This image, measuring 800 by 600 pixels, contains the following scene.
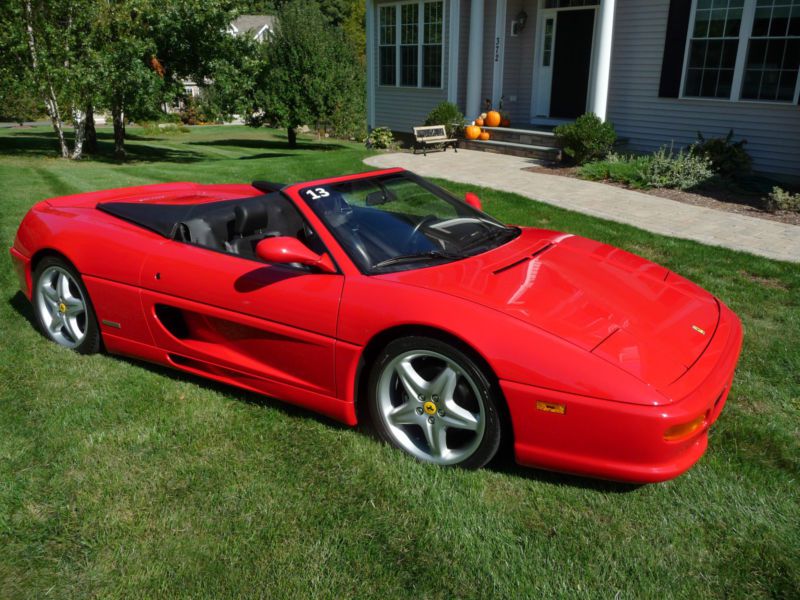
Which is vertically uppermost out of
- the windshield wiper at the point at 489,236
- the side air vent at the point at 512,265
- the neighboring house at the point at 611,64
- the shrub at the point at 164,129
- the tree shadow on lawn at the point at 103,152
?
the neighboring house at the point at 611,64

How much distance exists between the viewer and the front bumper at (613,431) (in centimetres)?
261

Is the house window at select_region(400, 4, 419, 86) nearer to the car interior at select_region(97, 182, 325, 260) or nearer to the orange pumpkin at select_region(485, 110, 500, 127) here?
the orange pumpkin at select_region(485, 110, 500, 127)

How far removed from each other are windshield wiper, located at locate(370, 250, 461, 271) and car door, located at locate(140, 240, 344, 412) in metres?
0.23

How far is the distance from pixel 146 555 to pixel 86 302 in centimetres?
214

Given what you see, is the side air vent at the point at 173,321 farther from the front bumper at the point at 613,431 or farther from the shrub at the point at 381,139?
the shrub at the point at 381,139

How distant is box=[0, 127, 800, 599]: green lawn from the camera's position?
8.10ft

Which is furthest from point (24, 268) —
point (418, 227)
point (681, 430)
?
point (681, 430)

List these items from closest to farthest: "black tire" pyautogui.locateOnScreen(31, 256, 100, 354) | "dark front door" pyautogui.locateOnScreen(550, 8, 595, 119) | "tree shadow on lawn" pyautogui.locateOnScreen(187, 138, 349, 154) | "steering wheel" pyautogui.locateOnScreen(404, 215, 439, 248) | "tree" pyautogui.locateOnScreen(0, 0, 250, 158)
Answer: "steering wheel" pyautogui.locateOnScreen(404, 215, 439, 248) < "black tire" pyautogui.locateOnScreen(31, 256, 100, 354) < "tree" pyautogui.locateOnScreen(0, 0, 250, 158) < "dark front door" pyautogui.locateOnScreen(550, 8, 595, 119) < "tree shadow on lawn" pyautogui.locateOnScreen(187, 138, 349, 154)

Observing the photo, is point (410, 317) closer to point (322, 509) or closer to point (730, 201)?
point (322, 509)

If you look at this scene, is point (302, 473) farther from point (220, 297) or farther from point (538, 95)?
point (538, 95)

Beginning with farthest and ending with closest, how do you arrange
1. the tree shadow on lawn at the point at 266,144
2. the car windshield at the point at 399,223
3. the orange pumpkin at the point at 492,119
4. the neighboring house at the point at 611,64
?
1. the tree shadow on lawn at the point at 266,144
2. the orange pumpkin at the point at 492,119
3. the neighboring house at the point at 611,64
4. the car windshield at the point at 399,223

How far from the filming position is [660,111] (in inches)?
506

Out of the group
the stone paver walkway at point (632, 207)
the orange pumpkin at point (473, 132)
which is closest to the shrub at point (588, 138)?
the stone paver walkway at point (632, 207)


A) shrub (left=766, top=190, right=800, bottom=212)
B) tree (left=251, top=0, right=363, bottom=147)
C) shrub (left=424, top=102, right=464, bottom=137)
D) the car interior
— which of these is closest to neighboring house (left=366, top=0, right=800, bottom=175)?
shrub (left=424, top=102, right=464, bottom=137)
